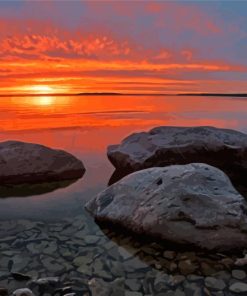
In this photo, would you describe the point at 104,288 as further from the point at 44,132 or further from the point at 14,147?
the point at 44,132

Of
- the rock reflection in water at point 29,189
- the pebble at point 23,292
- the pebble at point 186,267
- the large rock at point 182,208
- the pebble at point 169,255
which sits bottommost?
the rock reflection in water at point 29,189

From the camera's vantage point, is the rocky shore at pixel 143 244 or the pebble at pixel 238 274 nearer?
the rocky shore at pixel 143 244

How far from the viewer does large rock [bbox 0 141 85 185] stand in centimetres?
961

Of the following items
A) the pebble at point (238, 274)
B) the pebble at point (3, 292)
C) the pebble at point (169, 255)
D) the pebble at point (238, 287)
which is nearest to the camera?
the pebble at point (3, 292)

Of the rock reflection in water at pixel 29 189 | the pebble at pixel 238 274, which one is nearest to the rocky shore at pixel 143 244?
the pebble at pixel 238 274

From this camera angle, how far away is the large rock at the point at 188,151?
9.73 m

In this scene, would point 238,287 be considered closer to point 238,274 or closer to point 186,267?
point 238,274

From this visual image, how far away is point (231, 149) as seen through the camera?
986 centimetres

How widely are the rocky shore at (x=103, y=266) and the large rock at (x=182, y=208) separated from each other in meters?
0.24

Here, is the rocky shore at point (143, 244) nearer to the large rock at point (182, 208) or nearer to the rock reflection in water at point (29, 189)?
the large rock at point (182, 208)

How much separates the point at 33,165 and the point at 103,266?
511 centimetres

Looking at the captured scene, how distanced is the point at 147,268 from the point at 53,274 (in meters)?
1.29

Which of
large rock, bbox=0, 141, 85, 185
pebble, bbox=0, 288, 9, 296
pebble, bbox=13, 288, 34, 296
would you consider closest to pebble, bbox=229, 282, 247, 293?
pebble, bbox=13, 288, 34, 296

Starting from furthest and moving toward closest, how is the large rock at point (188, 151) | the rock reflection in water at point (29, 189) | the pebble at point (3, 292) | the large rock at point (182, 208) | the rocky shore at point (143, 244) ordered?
the large rock at point (188, 151), the rock reflection in water at point (29, 189), the large rock at point (182, 208), the rocky shore at point (143, 244), the pebble at point (3, 292)
